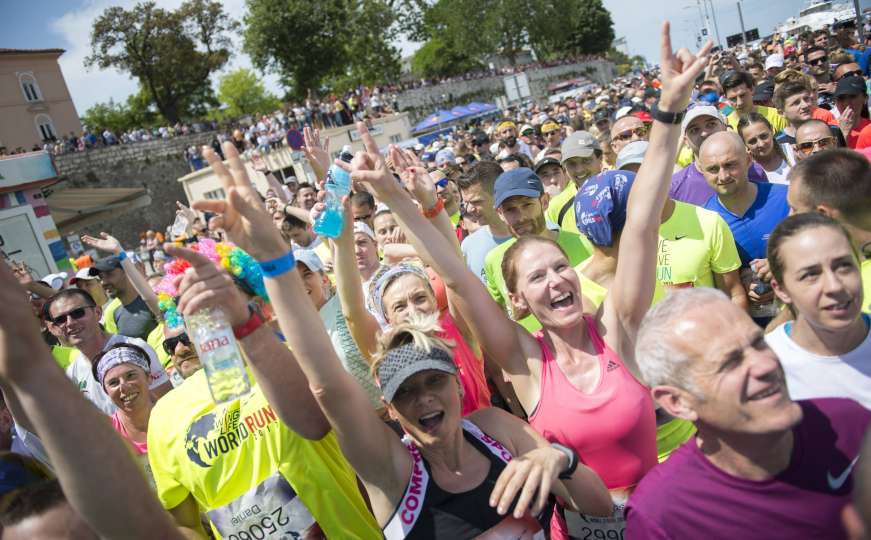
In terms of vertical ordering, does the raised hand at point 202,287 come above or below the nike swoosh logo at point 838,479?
above

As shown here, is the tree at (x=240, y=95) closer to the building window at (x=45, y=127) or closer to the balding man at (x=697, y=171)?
the building window at (x=45, y=127)

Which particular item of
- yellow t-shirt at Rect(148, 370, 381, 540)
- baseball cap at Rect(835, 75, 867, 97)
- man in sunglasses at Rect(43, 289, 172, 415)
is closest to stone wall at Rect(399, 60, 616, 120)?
baseball cap at Rect(835, 75, 867, 97)

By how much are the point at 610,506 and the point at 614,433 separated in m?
0.26

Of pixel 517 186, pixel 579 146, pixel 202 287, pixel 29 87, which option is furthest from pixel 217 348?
pixel 29 87

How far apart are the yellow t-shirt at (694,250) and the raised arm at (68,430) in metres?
2.75

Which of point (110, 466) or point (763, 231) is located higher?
point (110, 466)

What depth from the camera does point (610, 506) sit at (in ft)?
7.27

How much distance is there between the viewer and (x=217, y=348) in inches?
81.8

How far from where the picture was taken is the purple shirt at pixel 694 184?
4347 millimetres

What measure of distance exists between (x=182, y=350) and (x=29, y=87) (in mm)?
52638

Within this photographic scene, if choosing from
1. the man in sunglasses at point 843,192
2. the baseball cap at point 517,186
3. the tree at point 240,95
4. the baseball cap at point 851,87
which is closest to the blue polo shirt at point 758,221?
the man in sunglasses at point 843,192

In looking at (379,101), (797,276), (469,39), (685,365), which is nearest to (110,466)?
(685,365)

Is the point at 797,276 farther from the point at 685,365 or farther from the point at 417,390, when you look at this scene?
the point at 417,390

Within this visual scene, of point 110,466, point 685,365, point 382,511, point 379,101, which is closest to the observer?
point 110,466
